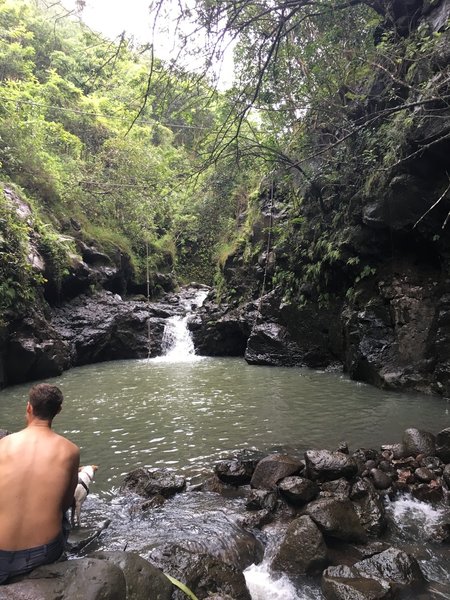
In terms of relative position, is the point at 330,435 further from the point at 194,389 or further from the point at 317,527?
the point at 194,389

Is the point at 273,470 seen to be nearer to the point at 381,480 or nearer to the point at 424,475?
the point at 381,480

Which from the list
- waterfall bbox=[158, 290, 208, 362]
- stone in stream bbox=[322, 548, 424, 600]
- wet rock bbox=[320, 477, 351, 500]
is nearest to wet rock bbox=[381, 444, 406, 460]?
wet rock bbox=[320, 477, 351, 500]

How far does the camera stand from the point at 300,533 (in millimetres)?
3992

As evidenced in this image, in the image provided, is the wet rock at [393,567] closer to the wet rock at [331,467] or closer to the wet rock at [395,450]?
the wet rock at [331,467]

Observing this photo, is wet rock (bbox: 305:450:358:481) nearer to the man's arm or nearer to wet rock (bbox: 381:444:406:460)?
wet rock (bbox: 381:444:406:460)

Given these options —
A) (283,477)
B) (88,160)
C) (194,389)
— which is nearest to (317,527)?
(283,477)

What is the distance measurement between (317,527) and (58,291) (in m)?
14.3

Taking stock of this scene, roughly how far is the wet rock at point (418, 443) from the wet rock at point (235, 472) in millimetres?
2305

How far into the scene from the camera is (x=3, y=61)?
22703 mm

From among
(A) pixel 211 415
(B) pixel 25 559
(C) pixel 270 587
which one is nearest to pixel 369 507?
(C) pixel 270 587

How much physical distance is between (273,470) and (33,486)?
3.20 metres

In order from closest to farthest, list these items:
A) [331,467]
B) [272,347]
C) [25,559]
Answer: [25,559]
[331,467]
[272,347]

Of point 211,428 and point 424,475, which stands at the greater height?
point 424,475

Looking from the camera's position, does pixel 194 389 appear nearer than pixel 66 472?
No
